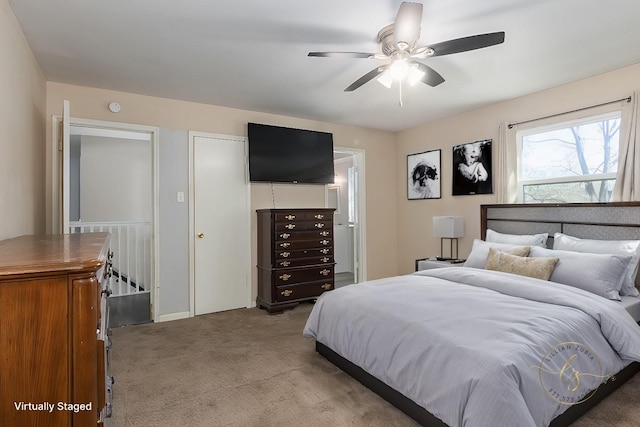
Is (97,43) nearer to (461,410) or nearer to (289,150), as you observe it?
(289,150)

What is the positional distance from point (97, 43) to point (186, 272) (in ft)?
8.09

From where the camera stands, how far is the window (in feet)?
10.9

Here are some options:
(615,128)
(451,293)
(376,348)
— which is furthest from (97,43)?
(615,128)

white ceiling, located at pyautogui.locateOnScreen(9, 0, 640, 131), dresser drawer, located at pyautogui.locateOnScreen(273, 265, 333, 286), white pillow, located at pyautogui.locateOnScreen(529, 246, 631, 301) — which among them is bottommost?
dresser drawer, located at pyautogui.locateOnScreen(273, 265, 333, 286)

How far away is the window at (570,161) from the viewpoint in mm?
3336

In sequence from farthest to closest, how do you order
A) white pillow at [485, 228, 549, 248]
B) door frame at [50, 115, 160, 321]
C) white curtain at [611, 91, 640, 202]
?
white pillow at [485, 228, 549, 248] → door frame at [50, 115, 160, 321] → white curtain at [611, 91, 640, 202]

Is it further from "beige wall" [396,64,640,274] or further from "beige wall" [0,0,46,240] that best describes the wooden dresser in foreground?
"beige wall" [396,64,640,274]

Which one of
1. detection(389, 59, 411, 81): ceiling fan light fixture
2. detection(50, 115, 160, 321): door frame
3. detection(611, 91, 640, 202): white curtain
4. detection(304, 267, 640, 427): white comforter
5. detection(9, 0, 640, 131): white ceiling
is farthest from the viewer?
detection(50, 115, 160, 321): door frame

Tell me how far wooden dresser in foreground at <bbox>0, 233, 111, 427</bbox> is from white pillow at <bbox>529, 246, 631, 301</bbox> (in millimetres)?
3235

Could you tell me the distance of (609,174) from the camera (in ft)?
10.9

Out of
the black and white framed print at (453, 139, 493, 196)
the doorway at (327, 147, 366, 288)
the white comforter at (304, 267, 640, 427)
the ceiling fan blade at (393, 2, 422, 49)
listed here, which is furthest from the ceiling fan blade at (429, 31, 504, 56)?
the doorway at (327, 147, 366, 288)

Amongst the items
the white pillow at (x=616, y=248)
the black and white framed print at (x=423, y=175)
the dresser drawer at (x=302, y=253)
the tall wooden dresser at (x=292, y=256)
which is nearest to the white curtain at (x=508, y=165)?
the white pillow at (x=616, y=248)

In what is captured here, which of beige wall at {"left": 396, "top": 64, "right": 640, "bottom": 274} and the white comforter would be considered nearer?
the white comforter

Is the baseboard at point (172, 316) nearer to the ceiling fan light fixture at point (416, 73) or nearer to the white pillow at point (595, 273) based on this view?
the ceiling fan light fixture at point (416, 73)
